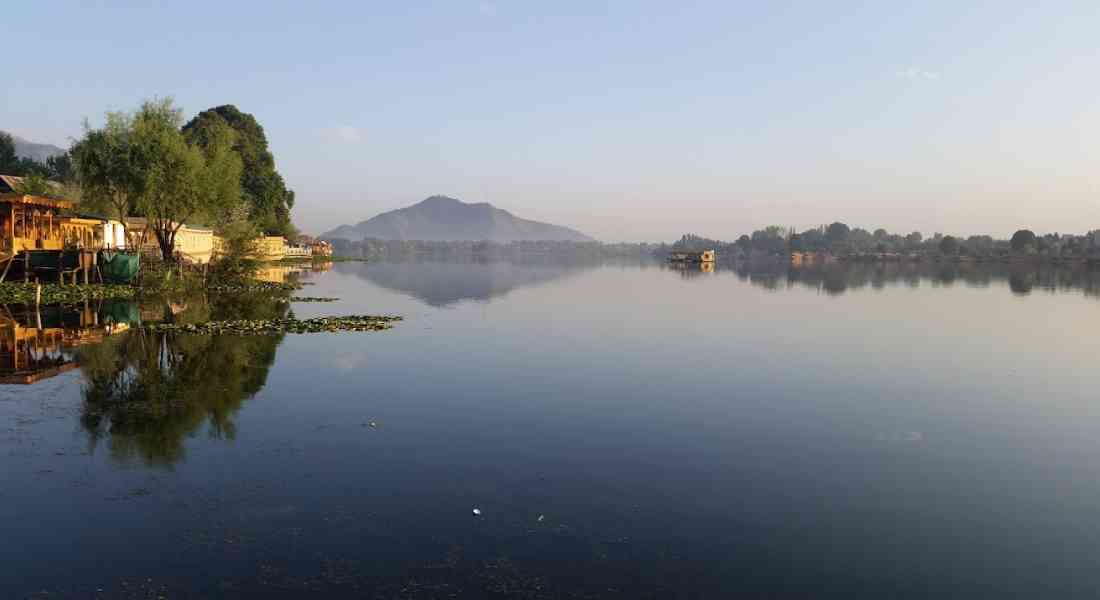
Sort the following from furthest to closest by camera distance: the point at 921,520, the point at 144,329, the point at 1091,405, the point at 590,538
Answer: the point at 144,329 < the point at 1091,405 < the point at 921,520 < the point at 590,538

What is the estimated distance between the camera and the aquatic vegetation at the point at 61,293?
44.4m

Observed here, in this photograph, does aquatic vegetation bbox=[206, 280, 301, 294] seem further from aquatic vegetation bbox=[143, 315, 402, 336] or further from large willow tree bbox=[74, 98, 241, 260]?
aquatic vegetation bbox=[143, 315, 402, 336]

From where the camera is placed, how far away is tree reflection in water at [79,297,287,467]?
1631 cm

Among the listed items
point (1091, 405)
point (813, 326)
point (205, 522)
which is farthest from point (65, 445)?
point (813, 326)

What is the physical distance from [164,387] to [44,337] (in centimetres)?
1383

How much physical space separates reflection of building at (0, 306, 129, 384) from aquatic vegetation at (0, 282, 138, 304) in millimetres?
4100

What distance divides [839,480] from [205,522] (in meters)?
12.2

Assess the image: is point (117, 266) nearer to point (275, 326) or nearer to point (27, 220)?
point (27, 220)

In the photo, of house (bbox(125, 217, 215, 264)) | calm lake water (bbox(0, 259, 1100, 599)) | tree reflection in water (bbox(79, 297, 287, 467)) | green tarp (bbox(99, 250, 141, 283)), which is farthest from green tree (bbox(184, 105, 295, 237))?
calm lake water (bbox(0, 259, 1100, 599))

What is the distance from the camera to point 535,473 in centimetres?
1490

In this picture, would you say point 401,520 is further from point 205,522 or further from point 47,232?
point 47,232

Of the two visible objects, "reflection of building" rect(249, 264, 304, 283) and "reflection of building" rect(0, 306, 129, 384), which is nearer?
"reflection of building" rect(0, 306, 129, 384)

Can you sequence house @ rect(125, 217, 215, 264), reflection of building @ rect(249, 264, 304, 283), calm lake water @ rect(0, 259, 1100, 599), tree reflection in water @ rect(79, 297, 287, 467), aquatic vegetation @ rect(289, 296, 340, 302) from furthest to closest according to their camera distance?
reflection of building @ rect(249, 264, 304, 283) → house @ rect(125, 217, 215, 264) → aquatic vegetation @ rect(289, 296, 340, 302) → tree reflection in water @ rect(79, 297, 287, 467) → calm lake water @ rect(0, 259, 1100, 599)

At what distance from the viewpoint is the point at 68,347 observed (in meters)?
28.2
